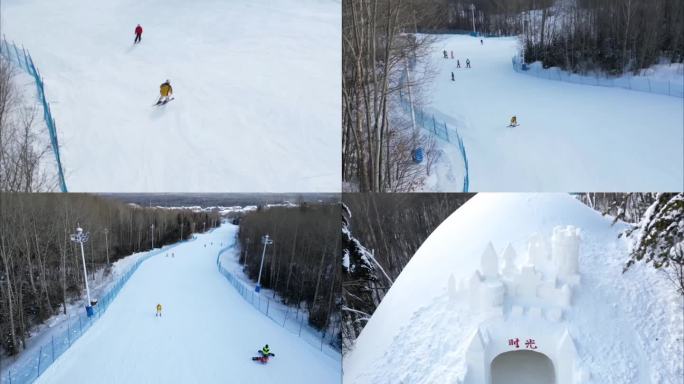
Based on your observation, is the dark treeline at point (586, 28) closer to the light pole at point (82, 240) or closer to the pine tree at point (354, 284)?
the pine tree at point (354, 284)

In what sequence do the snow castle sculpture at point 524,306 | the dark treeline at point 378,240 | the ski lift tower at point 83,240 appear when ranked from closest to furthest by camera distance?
the snow castle sculpture at point 524,306 < the ski lift tower at point 83,240 < the dark treeline at point 378,240

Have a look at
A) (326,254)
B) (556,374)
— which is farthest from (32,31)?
(556,374)

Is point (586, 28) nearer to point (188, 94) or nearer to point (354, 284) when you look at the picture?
point (354, 284)

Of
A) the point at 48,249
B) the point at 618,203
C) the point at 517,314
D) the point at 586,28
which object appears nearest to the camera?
the point at 517,314

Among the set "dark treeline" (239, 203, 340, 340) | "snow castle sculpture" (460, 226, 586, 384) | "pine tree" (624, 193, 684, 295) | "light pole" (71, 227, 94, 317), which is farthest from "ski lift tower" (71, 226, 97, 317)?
"pine tree" (624, 193, 684, 295)

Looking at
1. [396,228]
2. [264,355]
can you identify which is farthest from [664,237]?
[264,355]

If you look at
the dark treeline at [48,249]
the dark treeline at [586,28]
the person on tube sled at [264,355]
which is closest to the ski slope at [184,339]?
the person on tube sled at [264,355]

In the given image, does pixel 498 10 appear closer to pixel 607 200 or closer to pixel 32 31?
pixel 607 200

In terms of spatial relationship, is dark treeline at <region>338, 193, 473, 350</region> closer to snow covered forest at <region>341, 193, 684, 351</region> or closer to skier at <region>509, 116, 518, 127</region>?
snow covered forest at <region>341, 193, 684, 351</region>
